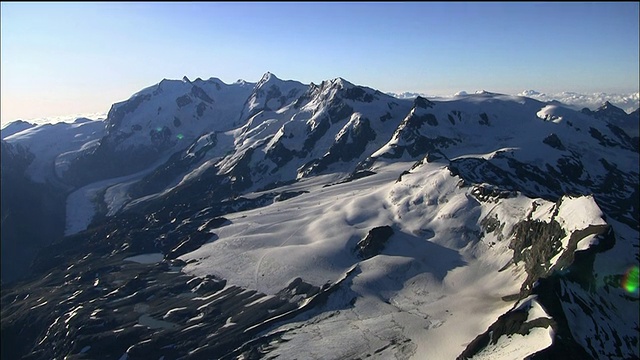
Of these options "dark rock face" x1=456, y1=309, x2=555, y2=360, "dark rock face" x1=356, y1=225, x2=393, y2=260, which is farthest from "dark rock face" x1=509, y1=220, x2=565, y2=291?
"dark rock face" x1=356, y1=225, x2=393, y2=260

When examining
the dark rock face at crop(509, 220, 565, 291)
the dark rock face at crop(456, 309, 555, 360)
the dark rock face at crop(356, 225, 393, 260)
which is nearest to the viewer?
the dark rock face at crop(456, 309, 555, 360)

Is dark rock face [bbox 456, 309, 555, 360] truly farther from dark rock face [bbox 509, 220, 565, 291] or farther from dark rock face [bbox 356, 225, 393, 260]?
dark rock face [bbox 356, 225, 393, 260]

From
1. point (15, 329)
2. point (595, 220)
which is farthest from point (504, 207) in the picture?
point (15, 329)

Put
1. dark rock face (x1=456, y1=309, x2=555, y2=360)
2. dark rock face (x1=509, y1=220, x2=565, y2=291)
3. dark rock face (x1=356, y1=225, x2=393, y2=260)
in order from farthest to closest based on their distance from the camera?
dark rock face (x1=356, y1=225, x2=393, y2=260), dark rock face (x1=509, y1=220, x2=565, y2=291), dark rock face (x1=456, y1=309, x2=555, y2=360)

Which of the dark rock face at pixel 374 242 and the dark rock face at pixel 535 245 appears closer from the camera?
the dark rock face at pixel 535 245

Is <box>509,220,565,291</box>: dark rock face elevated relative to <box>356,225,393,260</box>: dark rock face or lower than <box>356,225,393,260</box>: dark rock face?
elevated

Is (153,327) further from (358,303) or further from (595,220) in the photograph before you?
(595,220)

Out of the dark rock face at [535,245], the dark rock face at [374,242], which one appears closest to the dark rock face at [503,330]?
the dark rock face at [535,245]

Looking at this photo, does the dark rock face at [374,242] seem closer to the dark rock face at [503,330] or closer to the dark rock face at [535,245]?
the dark rock face at [535,245]

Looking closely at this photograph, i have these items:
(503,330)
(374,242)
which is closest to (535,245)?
(503,330)

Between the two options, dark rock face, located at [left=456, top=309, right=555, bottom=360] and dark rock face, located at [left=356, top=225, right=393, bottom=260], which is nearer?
dark rock face, located at [left=456, top=309, right=555, bottom=360]
